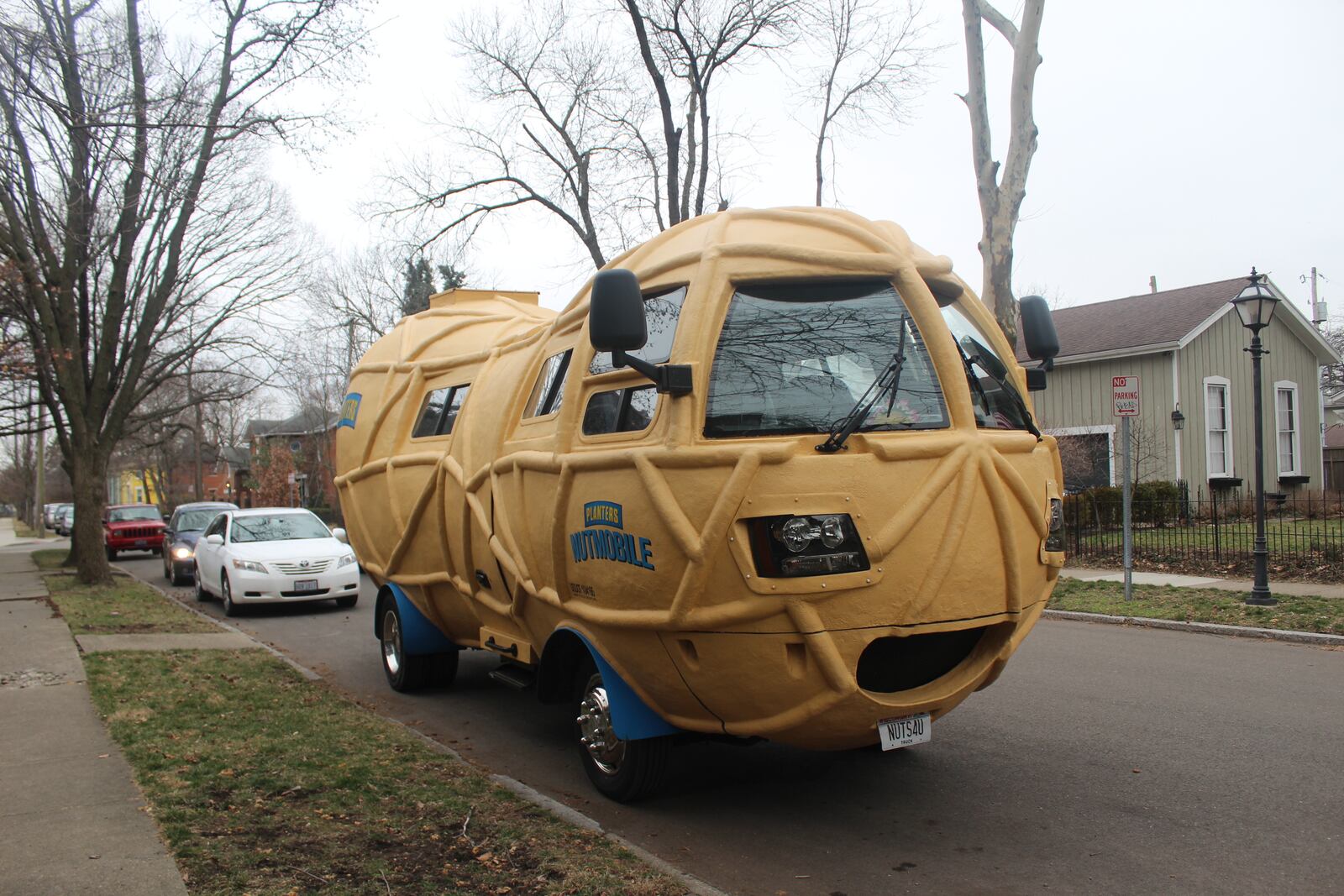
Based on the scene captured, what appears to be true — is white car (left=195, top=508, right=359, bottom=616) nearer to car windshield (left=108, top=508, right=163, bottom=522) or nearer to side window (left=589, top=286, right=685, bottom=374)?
side window (left=589, top=286, right=685, bottom=374)

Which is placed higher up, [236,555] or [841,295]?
[841,295]

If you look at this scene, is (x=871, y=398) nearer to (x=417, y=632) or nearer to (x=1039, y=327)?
(x=1039, y=327)

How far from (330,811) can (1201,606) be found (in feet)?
35.1

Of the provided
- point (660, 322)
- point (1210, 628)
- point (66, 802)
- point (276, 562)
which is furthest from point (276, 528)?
point (1210, 628)

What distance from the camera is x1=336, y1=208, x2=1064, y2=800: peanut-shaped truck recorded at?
4473mm

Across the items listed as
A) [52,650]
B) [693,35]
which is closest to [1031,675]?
[52,650]

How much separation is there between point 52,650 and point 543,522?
23.1 feet

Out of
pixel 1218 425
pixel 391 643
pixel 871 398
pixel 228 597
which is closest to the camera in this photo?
pixel 871 398

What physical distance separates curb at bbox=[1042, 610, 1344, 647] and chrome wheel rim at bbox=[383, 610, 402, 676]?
8114 mm

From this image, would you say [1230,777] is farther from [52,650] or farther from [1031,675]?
[52,650]

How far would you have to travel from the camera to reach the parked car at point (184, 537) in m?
20.0

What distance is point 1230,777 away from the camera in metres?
5.81

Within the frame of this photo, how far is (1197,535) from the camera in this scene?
654 inches

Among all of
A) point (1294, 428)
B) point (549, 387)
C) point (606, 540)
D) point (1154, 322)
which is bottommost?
point (606, 540)
